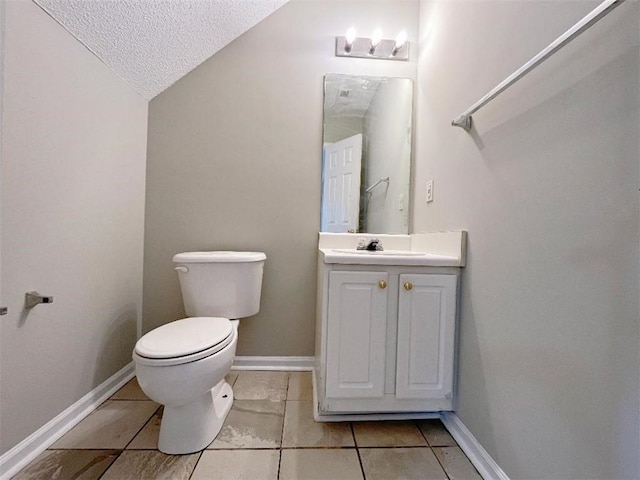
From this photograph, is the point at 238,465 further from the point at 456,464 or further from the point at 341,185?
the point at 341,185

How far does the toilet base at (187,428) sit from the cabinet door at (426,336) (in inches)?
31.0

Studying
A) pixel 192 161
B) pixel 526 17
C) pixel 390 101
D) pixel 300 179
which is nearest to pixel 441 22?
pixel 390 101

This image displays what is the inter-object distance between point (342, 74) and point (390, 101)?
0.35 metres

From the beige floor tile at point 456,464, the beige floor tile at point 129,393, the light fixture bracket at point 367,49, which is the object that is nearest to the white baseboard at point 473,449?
the beige floor tile at point 456,464

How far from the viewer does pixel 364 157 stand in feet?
5.80

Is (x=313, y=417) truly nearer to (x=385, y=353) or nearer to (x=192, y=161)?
(x=385, y=353)

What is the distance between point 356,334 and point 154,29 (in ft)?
5.69

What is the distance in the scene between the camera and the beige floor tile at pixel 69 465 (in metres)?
0.94

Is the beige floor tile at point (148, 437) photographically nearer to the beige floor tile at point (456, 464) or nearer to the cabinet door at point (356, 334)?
the cabinet door at point (356, 334)

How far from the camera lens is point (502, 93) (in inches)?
38.2

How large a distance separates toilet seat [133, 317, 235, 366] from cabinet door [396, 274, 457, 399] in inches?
29.3

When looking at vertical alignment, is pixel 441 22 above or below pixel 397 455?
above

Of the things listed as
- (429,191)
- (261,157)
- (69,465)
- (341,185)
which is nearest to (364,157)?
(341,185)

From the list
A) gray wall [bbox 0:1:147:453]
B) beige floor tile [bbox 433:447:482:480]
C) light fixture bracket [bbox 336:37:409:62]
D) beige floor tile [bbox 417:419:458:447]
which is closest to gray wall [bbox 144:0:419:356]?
light fixture bracket [bbox 336:37:409:62]
